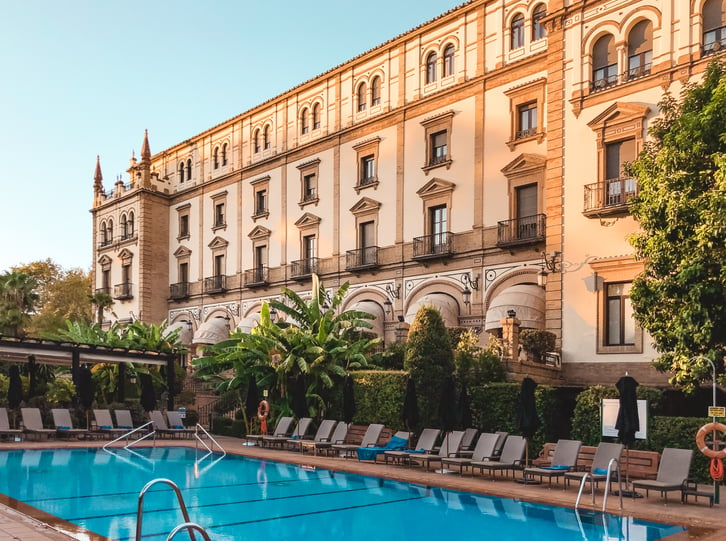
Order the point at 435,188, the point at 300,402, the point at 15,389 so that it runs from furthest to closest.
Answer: the point at 435,188 < the point at 15,389 < the point at 300,402

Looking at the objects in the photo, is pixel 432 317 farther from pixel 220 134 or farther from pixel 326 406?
pixel 220 134

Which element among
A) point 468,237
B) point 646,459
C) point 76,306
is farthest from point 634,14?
point 76,306

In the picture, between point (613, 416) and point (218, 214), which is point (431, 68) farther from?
point (613, 416)

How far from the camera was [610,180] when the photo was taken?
22484mm

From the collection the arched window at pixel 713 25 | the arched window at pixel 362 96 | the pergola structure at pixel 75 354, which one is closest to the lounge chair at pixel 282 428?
the pergola structure at pixel 75 354

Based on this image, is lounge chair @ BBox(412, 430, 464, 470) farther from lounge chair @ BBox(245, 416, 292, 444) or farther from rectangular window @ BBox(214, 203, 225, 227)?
rectangular window @ BBox(214, 203, 225, 227)

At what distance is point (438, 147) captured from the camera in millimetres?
30953

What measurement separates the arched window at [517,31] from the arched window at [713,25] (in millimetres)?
7838

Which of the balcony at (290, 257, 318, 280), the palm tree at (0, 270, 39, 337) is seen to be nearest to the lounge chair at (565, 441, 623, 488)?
the balcony at (290, 257, 318, 280)

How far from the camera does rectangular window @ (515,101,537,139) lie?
1079 inches

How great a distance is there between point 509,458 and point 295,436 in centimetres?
849

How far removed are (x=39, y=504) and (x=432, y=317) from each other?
1124cm

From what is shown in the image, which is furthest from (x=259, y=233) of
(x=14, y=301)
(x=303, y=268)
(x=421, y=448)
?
(x=421, y=448)

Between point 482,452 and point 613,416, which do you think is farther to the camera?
point 482,452
